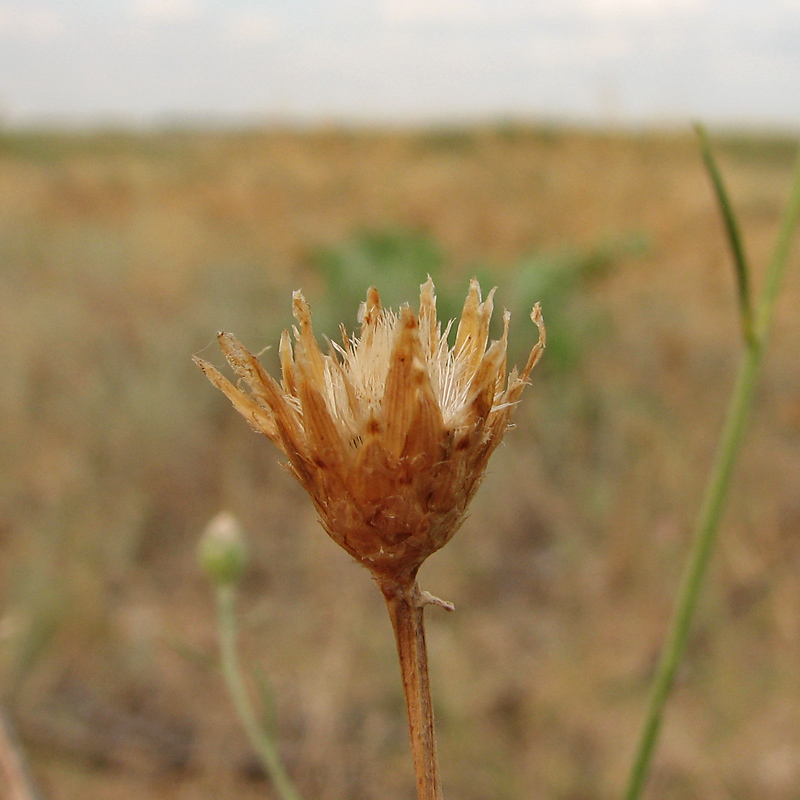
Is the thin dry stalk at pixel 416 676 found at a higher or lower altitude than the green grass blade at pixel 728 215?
lower

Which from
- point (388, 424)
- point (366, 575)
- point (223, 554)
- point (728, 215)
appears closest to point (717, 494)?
point (728, 215)

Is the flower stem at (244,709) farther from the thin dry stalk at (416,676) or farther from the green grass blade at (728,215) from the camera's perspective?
the green grass blade at (728,215)

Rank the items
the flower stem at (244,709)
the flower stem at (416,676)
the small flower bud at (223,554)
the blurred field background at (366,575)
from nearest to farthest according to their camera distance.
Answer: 1. the flower stem at (416,676)
2. the flower stem at (244,709)
3. the small flower bud at (223,554)
4. the blurred field background at (366,575)

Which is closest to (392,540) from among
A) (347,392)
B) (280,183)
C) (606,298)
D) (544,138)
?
(347,392)

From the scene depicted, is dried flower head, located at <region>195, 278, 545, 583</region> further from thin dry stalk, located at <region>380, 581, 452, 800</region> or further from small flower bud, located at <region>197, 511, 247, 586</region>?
small flower bud, located at <region>197, 511, 247, 586</region>

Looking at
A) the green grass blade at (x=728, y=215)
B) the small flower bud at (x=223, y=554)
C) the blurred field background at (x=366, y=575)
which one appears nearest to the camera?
the green grass blade at (x=728, y=215)

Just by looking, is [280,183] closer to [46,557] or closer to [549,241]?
Answer: [549,241]

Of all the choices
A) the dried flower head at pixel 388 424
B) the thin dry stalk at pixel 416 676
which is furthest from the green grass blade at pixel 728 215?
the thin dry stalk at pixel 416 676

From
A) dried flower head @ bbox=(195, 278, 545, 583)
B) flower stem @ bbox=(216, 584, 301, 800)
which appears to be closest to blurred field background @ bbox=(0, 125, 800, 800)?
flower stem @ bbox=(216, 584, 301, 800)

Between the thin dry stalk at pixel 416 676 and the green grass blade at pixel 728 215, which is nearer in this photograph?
the thin dry stalk at pixel 416 676
